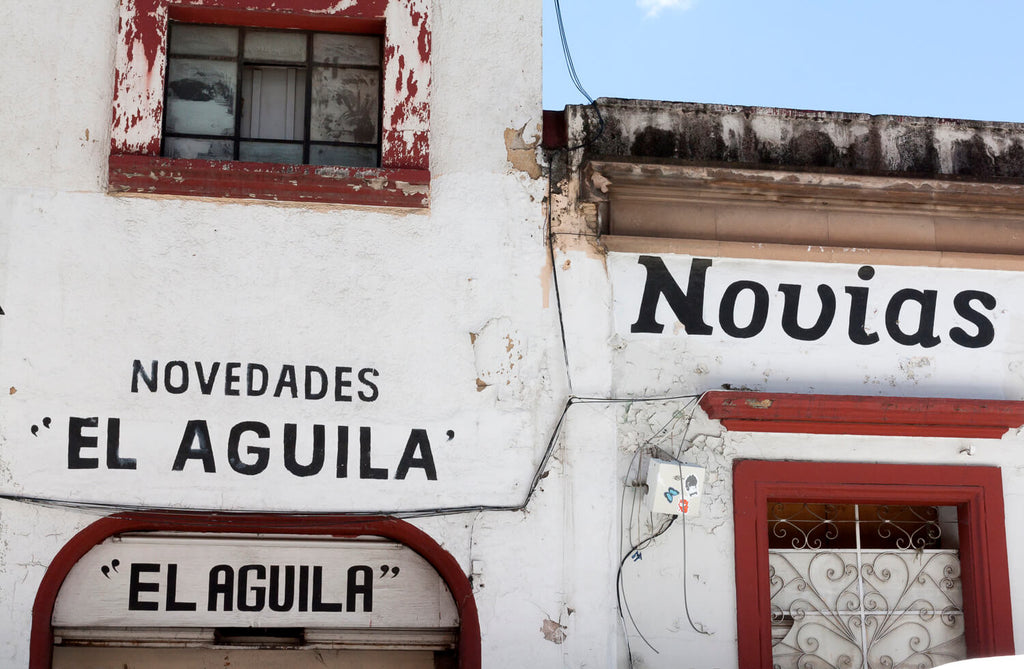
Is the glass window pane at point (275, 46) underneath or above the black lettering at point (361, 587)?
above

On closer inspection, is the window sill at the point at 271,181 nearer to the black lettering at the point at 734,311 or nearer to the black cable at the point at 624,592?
the black lettering at the point at 734,311

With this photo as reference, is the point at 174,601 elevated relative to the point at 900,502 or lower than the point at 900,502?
lower

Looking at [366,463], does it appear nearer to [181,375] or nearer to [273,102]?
[181,375]

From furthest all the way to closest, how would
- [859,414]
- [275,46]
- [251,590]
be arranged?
[275,46], [859,414], [251,590]

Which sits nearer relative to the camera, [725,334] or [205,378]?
[205,378]

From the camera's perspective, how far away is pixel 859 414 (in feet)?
23.9

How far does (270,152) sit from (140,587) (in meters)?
2.63

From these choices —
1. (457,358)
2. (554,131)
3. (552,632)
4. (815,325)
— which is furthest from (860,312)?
(552,632)

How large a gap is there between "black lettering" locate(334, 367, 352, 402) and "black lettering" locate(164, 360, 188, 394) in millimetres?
817

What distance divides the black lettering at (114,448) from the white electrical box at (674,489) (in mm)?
2853

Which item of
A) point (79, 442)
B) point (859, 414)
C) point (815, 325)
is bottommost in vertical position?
point (79, 442)

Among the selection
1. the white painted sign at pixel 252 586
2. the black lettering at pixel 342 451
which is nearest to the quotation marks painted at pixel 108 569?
the white painted sign at pixel 252 586

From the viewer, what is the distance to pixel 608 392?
726 centimetres

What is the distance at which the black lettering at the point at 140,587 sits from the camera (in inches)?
268
